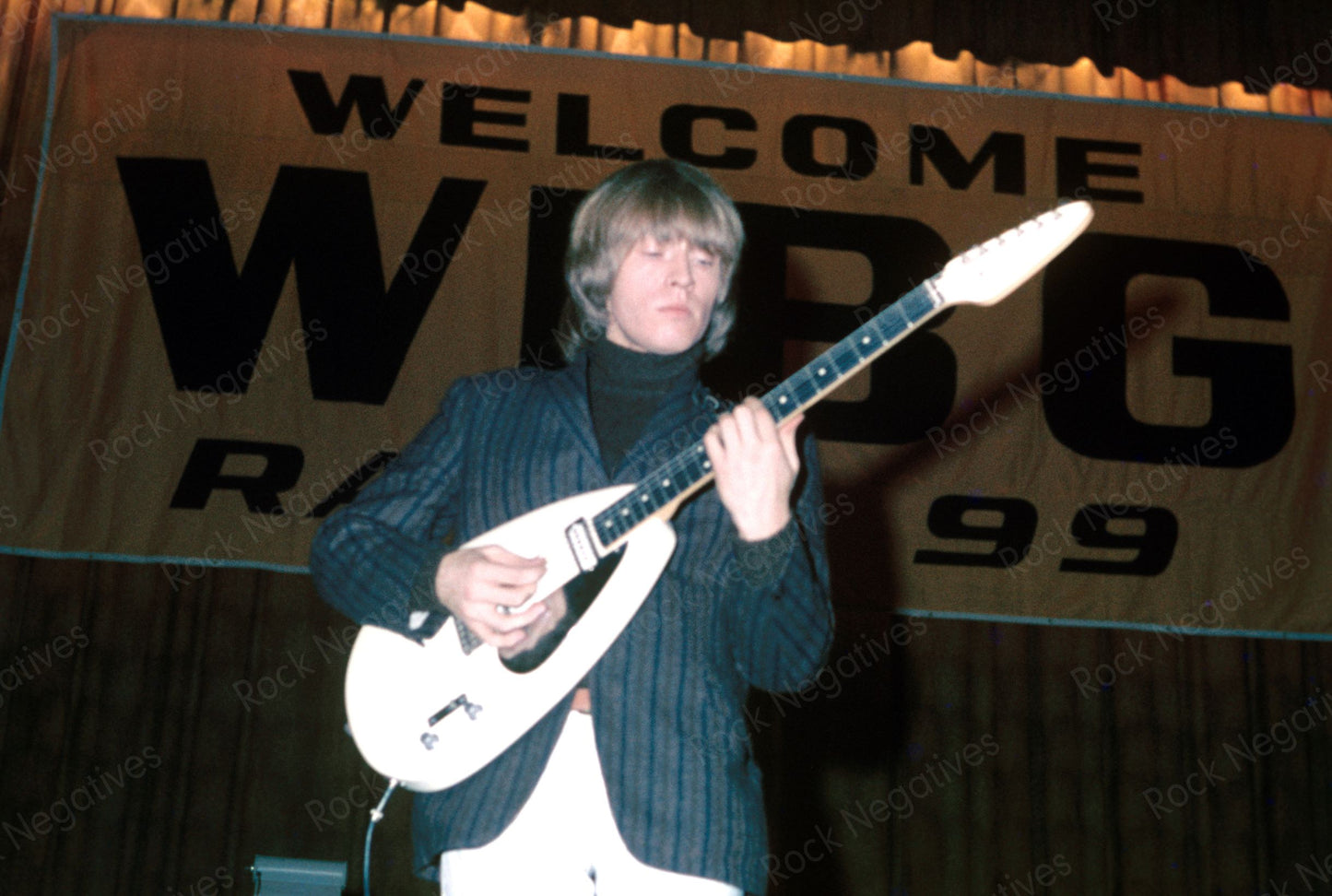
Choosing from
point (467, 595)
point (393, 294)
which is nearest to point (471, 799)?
point (467, 595)

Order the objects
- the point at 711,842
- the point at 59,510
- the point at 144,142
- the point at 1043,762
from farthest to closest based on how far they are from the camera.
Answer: the point at 1043,762, the point at 144,142, the point at 59,510, the point at 711,842

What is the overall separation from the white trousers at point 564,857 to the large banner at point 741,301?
253 centimetres

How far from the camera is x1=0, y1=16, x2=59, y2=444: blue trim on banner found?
3.63 metres

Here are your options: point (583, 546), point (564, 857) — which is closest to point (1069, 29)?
point (583, 546)

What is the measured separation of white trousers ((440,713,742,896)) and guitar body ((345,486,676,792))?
3.0 inches

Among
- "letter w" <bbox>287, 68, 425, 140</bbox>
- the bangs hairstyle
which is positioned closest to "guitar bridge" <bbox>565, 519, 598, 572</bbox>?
the bangs hairstyle

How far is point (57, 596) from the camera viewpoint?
384 cm

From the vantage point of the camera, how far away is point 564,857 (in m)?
1.14

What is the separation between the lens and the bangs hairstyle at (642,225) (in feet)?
4.68

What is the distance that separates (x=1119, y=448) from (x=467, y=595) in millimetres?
3082

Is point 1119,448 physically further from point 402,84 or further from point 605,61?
point 402,84

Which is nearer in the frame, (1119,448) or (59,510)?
(59,510)

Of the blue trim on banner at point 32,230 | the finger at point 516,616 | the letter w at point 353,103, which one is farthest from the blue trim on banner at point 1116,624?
the blue trim on banner at point 32,230

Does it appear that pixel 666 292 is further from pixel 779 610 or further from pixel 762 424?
pixel 779 610
